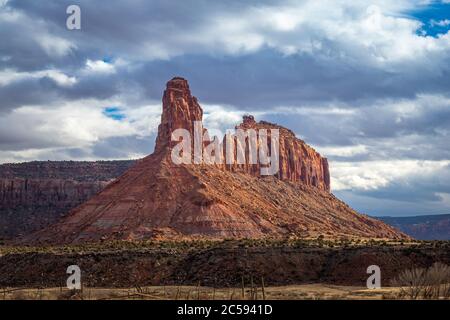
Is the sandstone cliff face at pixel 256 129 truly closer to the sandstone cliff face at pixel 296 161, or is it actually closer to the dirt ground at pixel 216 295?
the sandstone cliff face at pixel 296 161

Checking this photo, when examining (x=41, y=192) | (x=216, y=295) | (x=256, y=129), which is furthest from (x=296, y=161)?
(x=216, y=295)

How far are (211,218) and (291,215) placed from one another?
80.6 feet

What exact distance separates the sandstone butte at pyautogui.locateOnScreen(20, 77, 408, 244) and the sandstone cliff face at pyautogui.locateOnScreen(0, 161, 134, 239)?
24682mm

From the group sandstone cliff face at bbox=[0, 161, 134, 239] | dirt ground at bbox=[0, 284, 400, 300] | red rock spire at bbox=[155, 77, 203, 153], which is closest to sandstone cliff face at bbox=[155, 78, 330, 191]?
red rock spire at bbox=[155, 77, 203, 153]

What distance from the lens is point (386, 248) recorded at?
6162 cm

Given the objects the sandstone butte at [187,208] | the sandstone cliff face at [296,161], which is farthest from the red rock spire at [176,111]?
the sandstone cliff face at [296,161]

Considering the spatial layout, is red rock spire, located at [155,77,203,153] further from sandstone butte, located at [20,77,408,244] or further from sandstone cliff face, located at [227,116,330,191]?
sandstone cliff face, located at [227,116,330,191]
